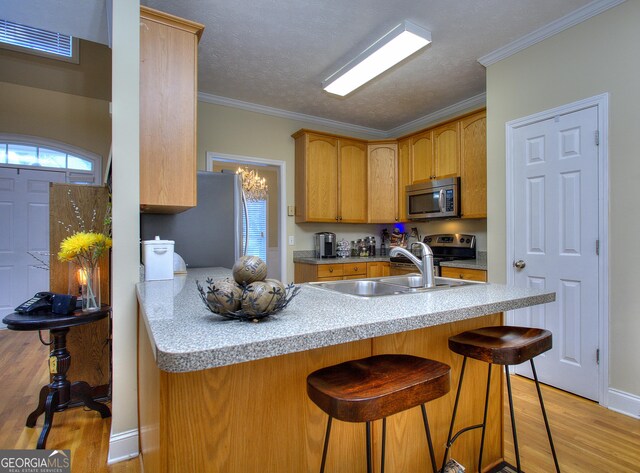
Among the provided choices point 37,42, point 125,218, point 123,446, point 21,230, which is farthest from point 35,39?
point 123,446

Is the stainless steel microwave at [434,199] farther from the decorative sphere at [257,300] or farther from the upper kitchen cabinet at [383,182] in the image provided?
the decorative sphere at [257,300]

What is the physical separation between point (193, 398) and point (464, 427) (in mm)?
1229

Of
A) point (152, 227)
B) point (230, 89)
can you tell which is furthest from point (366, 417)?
point (230, 89)

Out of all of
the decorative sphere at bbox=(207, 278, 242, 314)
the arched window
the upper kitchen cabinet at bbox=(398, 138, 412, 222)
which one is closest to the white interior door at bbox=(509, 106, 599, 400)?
the upper kitchen cabinet at bbox=(398, 138, 412, 222)

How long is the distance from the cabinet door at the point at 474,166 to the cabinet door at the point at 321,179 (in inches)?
57.8

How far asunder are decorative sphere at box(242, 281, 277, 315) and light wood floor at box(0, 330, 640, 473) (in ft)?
4.72

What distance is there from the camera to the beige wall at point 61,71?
4000 millimetres

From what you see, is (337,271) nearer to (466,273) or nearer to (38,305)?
(466,273)

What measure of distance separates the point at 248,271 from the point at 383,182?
3713 mm

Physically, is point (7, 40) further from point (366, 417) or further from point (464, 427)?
point (464, 427)

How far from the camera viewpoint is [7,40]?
389 centimetres

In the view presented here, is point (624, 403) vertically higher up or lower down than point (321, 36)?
lower down

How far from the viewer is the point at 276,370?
1.04 m

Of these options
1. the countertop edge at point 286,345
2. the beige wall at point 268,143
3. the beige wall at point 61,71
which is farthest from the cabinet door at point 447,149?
the beige wall at point 61,71
